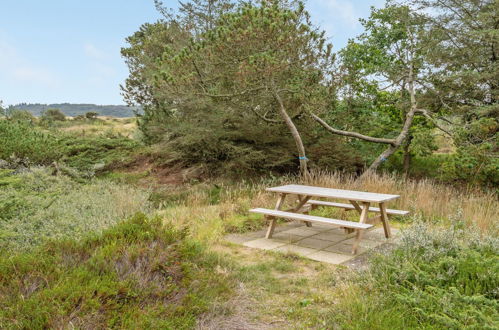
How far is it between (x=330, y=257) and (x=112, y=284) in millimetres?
2570

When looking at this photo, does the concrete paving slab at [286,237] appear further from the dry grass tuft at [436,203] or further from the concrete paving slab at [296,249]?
the dry grass tuft at [436,203]

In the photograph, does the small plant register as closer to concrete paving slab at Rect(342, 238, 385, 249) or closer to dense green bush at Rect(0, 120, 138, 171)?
dense green bush at Rect(0, 120, 138, 171)

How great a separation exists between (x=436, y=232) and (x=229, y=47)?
5.19 m

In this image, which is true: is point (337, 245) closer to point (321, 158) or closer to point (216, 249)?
point (216, 249)

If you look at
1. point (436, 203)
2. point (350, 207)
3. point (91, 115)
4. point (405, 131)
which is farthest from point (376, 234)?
point (91, 115)

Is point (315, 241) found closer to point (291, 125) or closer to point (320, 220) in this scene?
point (320, 220)

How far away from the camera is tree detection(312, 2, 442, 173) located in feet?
32.9

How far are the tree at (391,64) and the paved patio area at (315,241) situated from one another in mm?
4693

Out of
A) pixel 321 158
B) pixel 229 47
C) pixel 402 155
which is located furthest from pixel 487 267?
pixel 402 155

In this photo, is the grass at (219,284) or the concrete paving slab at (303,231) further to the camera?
the concrete paving slab at (303,231)

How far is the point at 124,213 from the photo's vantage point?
18.1ft

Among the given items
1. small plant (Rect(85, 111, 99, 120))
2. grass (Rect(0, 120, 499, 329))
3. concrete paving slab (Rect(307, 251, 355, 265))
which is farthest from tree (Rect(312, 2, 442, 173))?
small plant (Rect(85, 111, 99, 120))

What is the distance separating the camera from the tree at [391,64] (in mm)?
10035


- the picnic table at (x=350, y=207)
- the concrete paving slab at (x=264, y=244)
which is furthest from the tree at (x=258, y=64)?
the concrete paving slab at (x=264, y=244)
